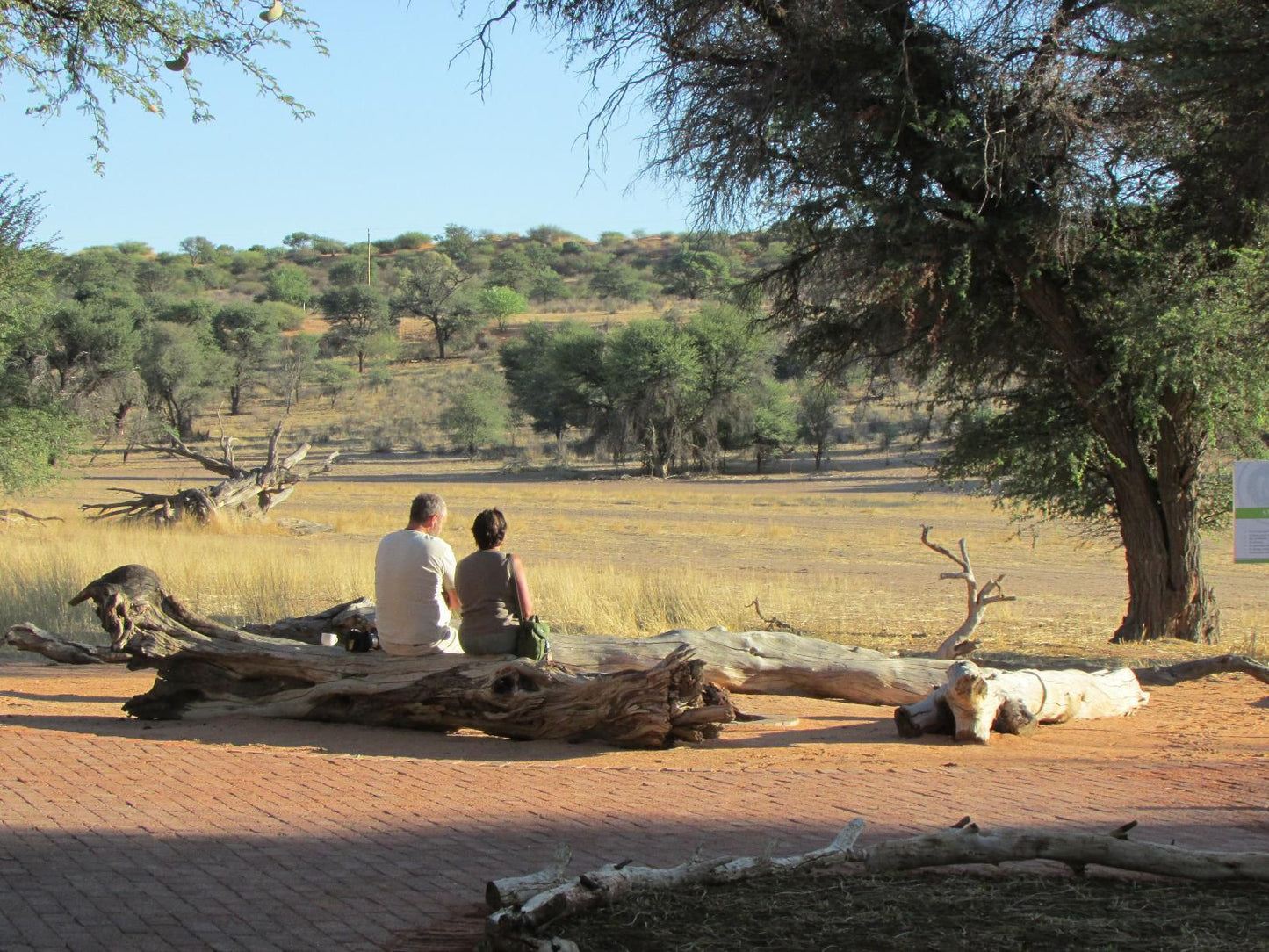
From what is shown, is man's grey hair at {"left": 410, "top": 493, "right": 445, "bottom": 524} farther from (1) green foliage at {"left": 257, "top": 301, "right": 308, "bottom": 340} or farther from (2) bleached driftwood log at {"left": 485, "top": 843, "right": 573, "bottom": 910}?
(1) green foliage at {"left": 257, "top": 301, "right": 308, "bottom": 340}

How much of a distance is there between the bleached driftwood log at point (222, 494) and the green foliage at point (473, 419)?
113ft

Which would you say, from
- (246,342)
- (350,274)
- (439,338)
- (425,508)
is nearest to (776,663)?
(425,508)

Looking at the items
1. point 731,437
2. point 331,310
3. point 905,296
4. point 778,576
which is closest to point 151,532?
point 778,576

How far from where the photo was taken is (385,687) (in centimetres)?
859

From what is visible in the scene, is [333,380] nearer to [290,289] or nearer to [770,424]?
[290,289]

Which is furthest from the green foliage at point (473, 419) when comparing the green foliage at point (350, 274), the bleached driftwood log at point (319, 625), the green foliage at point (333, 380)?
the bleached driftwood log at point (319, 625)

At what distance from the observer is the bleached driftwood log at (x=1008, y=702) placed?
8.38 metres

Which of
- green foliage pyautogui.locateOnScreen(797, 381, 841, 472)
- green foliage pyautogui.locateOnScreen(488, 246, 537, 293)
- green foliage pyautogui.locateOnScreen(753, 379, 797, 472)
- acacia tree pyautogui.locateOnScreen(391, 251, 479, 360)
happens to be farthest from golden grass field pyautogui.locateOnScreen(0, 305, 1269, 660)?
green foliage pyautogui.locateOnScreen(488, 246, 537, 293)

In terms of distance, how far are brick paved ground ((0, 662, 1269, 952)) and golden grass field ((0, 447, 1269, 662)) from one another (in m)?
6.18

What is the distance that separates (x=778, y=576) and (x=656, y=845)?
16.9 metres

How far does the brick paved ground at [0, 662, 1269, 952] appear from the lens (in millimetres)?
4566

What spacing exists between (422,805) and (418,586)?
2419mm

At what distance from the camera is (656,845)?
5.55 metres

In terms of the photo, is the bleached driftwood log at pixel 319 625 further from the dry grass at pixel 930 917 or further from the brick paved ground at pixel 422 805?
the dry grass at pixel 930 917
